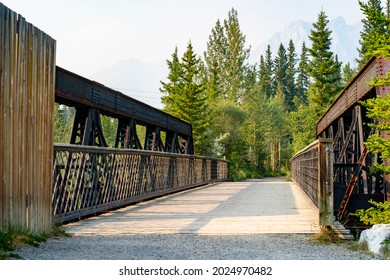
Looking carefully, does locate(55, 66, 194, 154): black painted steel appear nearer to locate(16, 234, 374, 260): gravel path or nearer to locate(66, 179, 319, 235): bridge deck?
locate(66, 179, 319, 235): bridge deck

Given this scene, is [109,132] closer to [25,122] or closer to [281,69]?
[281,69]

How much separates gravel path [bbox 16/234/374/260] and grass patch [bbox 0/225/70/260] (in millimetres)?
105

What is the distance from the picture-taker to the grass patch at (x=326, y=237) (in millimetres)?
6465

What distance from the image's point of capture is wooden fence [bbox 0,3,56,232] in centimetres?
588

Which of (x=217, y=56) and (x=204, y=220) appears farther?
(x=217, y=56)

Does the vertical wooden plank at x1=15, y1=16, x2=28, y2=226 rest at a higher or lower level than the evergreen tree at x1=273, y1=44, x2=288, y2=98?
lower

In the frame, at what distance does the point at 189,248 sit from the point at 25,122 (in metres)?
2.35

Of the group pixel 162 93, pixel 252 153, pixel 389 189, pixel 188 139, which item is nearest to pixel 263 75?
pixel 252 153

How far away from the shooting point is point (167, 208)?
1080 cm

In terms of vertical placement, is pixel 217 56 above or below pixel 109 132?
above

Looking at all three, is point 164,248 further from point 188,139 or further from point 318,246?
point 188,139

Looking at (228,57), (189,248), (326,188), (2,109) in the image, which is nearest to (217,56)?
(228,57)

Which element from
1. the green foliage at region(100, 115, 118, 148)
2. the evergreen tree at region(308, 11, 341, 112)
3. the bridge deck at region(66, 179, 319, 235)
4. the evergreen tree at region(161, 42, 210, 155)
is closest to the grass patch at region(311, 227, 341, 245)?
the bridge deck at region(66, 179, 319, 235)

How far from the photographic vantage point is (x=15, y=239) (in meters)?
5.78
